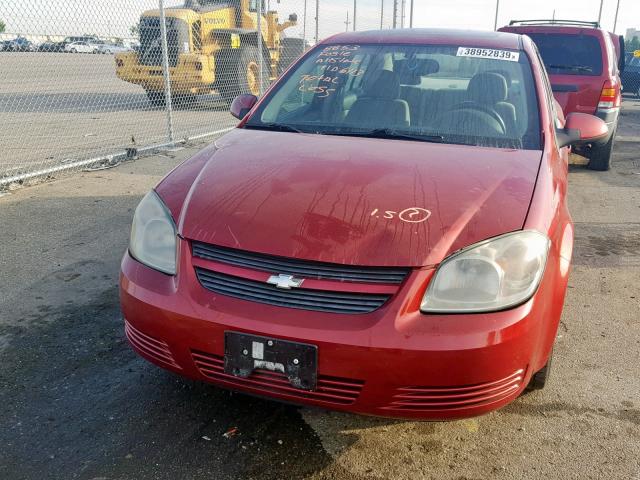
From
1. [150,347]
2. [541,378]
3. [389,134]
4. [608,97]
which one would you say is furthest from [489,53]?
[608,97]

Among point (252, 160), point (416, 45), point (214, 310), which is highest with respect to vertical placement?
point (416, 45)

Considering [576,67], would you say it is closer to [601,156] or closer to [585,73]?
[585,73]

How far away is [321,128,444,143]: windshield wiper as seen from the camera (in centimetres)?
292

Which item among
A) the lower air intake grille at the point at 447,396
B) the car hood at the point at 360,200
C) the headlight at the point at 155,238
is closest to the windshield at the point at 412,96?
the car hood at the point at 360,200

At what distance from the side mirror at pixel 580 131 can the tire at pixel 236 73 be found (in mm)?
10508

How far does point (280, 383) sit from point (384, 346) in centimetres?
40

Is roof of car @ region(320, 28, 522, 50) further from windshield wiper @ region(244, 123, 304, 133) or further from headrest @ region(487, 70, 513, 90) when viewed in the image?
windshield wiper @ region(244, 123, 304, 133)

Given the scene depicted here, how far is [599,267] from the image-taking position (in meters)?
4.32

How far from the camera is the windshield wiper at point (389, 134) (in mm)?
2920

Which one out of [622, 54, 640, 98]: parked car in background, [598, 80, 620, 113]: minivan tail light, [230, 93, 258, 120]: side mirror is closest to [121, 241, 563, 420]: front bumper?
[230, 93, 258, 120]: side mirror

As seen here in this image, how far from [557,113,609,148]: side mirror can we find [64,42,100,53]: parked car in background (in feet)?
21.9

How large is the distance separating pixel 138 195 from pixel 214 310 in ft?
13.8

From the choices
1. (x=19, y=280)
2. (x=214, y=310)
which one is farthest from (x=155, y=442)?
(x=19, y=280)

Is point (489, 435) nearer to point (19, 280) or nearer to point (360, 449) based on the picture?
point (360, 449)
